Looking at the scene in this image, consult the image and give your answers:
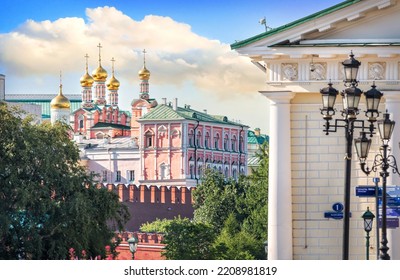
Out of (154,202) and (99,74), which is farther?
(99,74)

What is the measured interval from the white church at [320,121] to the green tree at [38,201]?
1096cm

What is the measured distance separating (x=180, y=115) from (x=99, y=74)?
15025mm

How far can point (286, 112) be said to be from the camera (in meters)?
28.2

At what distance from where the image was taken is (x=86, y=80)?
447 feet

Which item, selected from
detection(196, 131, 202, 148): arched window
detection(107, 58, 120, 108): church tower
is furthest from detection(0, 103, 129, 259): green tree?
detection(107, 58, 120, 108): church tower

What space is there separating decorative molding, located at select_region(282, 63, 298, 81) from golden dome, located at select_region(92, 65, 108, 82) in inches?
4197

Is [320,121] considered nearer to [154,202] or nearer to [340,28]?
[340,28]

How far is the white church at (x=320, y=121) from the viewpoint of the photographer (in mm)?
27562

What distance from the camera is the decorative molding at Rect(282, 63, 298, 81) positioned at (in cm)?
2805

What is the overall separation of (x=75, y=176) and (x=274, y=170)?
13.3 m

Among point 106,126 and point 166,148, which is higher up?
point 106,126

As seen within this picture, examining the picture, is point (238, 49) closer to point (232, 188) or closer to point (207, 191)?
point (232, 188)

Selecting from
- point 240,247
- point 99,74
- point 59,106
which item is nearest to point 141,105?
point 99,74
